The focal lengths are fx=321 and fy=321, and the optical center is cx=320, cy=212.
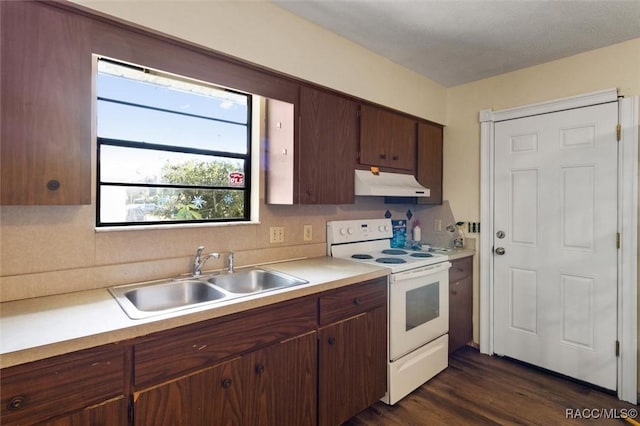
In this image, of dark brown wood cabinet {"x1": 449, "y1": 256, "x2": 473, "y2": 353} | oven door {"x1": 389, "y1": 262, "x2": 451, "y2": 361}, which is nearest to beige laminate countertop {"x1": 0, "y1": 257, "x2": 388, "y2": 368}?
oven door {"x1": 389, "y1": 262, "x2": 451, "y2": 361}

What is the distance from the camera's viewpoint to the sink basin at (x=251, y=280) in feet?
5.99

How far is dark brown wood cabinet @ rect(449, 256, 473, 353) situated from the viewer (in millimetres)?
2750

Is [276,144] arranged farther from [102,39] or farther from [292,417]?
[292,417]

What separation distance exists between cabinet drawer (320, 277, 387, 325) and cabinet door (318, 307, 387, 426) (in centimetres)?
4

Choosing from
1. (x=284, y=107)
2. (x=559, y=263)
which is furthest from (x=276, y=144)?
(x=559, y=263)

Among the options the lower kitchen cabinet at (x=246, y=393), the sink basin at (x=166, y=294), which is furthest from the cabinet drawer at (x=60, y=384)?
the sink basin at (x=166, y=294)

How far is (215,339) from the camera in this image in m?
1.33

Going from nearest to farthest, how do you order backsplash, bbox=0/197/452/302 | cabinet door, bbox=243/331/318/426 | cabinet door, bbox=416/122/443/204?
backsplash, bbox=0/197/452/302, cabinet door, bbox=243/331/318/426, cabinet door, bbox=416/122/443/204

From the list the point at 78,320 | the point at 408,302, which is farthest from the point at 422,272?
the point at 78,320

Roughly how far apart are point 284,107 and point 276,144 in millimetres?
240

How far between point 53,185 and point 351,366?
5.62 ft

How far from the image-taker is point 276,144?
2.12 m

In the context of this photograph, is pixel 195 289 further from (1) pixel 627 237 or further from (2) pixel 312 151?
(1) pixel 627 237

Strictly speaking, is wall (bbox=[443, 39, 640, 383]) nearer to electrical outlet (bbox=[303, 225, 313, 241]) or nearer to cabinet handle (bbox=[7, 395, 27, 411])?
electrical outlet (bbox=[303, 225, 313, 241])
